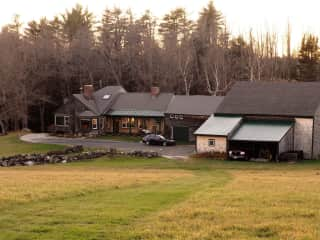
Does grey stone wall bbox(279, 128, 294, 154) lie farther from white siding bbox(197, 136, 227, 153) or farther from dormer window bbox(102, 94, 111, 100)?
dormer window bbox(102, 94, 111, 100)

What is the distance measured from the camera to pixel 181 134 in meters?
56.4

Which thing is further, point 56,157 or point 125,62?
point 125,62

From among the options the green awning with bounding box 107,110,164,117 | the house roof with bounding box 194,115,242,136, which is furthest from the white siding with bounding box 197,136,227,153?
the green awning with bounding box 107,110,164,117

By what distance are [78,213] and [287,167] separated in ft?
84.9

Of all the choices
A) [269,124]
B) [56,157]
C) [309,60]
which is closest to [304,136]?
[269,124]

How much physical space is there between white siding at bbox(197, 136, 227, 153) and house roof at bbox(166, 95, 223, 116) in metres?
11.0

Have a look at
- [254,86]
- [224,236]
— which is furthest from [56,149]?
[224,236]

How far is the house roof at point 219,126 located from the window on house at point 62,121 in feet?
80.2

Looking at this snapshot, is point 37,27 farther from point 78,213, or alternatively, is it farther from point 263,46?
point 78,213

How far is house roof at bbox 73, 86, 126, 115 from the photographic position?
63341 millimetres

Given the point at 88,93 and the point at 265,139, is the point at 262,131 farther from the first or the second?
the point at 88,93

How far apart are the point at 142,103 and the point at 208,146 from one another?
2063 centimetres

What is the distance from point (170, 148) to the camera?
4909 centimetres

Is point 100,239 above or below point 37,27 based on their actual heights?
below
